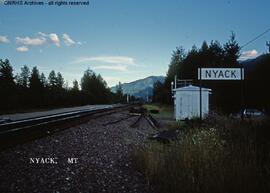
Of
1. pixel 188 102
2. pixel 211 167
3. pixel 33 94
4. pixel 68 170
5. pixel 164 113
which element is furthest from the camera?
pixel 33 94

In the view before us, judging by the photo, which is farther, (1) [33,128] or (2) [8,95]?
(2) [8,95]

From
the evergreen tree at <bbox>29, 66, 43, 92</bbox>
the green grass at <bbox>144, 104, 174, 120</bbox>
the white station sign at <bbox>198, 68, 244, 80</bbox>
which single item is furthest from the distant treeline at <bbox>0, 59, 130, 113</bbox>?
the white station sign at <bbox>198, 68, 244, 80</bbox>

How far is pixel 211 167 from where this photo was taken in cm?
471

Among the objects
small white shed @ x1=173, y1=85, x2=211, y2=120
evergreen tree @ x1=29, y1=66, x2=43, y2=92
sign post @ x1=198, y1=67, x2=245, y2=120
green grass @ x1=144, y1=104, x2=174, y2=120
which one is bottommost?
green grass @ x1=144, y1=104, x2=174, y2=120

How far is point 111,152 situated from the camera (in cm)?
743

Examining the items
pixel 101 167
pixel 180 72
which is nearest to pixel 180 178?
pixel 101 167

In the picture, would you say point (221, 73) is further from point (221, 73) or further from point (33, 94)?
point (33, 94)

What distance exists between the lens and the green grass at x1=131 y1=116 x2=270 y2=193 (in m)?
4.19

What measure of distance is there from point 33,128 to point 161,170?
16.3 ft

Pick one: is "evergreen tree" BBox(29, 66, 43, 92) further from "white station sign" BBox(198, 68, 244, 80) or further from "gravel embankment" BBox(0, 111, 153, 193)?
"gravel embankment" BBox(0, 111, 153, 193)

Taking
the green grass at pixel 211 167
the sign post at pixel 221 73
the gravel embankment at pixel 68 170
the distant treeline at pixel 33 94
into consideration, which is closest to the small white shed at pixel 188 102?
the sign post at pixel 221 73

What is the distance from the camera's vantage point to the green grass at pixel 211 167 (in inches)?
165

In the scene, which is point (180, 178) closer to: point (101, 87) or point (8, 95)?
point (8, 95)

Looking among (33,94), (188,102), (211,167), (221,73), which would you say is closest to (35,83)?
(33,94)
